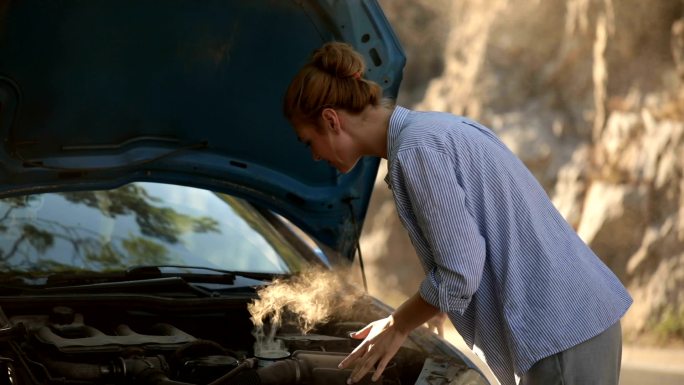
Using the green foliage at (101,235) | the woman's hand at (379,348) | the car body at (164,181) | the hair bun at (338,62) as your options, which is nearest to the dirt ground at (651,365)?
the car body at (164,181)

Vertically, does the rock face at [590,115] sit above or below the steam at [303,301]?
above

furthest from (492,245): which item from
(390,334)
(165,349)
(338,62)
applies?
(165,349)

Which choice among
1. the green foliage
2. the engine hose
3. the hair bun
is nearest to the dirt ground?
the green foliage

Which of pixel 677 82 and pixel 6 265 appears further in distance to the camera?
pixel 677 82

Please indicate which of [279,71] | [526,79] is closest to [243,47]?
[279,71]

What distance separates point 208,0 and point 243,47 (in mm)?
235

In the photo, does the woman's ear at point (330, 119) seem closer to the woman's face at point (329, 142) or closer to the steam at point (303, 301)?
the woman's face at point (329, 142)

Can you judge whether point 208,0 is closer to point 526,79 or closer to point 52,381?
point 52,381

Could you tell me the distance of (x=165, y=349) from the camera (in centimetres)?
308

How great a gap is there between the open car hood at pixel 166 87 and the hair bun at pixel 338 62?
89cm

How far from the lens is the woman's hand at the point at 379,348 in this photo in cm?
246

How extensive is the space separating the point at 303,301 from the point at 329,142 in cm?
127

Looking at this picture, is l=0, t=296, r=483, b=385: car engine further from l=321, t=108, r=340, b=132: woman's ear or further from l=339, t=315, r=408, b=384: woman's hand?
l=321, t=108, r=340, b=132: woman's ear

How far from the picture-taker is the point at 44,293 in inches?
127
